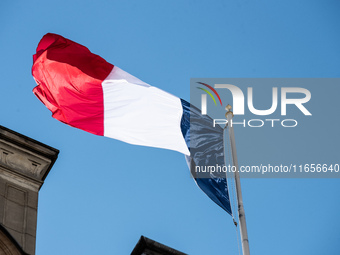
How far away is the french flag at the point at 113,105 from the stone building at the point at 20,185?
1.46 metres

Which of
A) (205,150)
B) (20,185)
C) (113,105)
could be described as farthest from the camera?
(113,105)

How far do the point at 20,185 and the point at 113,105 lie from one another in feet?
11.0

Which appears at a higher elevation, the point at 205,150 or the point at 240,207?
the point at 205,150

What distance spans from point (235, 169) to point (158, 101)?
3.20m

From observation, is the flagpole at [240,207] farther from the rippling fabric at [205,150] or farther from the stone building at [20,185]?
the stone building at [20,185]

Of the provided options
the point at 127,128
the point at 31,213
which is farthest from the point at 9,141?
the point at 127,128

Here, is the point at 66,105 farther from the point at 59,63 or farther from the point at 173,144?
the point at 173,144

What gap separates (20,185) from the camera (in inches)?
544

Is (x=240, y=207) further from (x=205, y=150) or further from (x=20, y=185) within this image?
(x=20, y=185)

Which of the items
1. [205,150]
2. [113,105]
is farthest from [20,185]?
[205,150]

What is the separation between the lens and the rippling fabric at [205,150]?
1375cm

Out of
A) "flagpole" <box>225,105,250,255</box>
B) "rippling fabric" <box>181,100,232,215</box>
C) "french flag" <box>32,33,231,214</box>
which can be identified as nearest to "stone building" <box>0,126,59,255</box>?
"french flag" <box>32,33,231,214</box>

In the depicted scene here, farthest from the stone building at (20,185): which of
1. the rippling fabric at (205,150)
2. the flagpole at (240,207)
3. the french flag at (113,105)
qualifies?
the flagpole at (240,207)

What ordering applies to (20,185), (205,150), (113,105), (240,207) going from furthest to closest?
(113,105)
(205,150)
(20,185)
(240,207)
